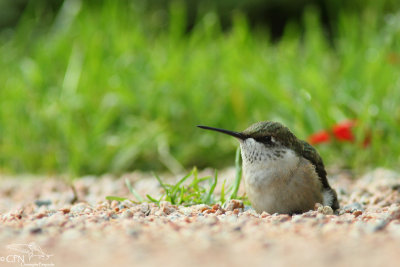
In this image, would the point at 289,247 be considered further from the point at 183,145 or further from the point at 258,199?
the point at 183,145

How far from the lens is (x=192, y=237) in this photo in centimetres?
232

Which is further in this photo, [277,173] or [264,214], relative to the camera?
[277,173]

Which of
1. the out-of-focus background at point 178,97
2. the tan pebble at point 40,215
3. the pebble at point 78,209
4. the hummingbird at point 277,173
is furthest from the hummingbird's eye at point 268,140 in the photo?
the out-of-focus background at point 178,97

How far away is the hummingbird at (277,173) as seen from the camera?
3.22 metres

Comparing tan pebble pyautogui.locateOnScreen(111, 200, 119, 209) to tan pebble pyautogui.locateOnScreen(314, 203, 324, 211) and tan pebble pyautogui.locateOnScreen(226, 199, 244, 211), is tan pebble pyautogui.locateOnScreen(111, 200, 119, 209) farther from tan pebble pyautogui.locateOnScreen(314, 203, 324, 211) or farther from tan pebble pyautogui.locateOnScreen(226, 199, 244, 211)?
tan pebble pyautogui.locateOnScreen(314, 203, 324, 211)

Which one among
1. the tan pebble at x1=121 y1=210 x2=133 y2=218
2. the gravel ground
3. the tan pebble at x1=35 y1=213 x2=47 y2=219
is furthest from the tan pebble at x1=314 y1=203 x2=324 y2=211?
the tan pebble at x1=35 y1=213 x2=47 y2=219

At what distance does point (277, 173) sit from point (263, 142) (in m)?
0.19

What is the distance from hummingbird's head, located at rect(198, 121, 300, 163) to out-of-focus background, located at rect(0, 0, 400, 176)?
5.38ft

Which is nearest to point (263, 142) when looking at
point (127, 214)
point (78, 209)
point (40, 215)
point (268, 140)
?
point (268, 140)

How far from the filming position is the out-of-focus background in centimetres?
527

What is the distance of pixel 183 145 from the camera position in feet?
18.6

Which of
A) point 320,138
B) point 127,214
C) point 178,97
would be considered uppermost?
point 178,97

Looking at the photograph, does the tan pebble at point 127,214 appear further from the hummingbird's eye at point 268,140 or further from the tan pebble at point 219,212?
the hummingbird's eye at point 268,140

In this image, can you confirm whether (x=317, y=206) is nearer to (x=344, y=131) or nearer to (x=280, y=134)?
(x=280, y=134)
